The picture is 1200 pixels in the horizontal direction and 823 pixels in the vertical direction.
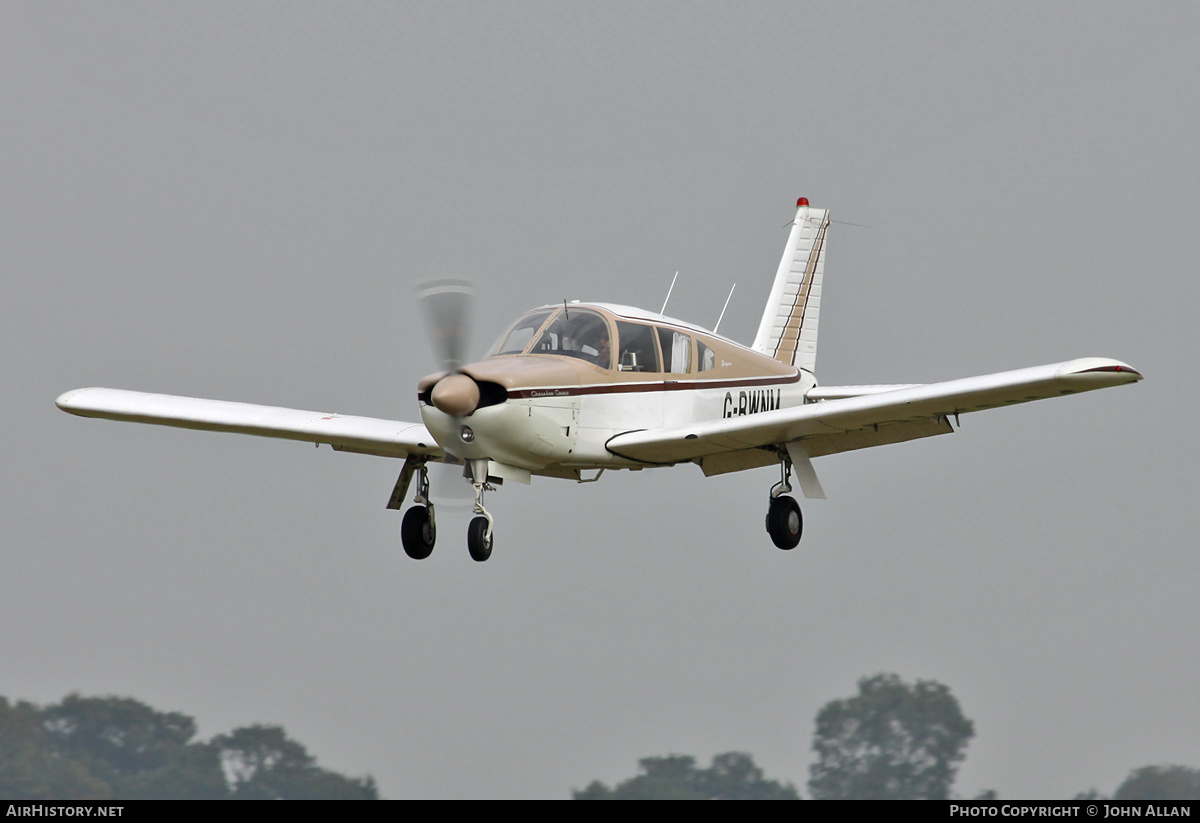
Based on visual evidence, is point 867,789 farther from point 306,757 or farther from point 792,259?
point 792,259

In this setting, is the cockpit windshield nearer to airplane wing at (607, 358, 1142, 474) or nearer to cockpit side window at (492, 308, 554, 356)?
cockpit side window at (492, 308, 554, 356)

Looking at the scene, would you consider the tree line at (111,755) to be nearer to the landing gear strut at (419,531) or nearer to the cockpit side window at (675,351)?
the landing gear strut at (419,531)

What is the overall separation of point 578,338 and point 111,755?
78.1 feet

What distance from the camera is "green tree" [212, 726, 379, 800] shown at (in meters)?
29.0

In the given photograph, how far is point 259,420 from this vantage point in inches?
727

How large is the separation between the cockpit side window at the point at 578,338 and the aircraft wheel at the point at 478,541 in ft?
7.92

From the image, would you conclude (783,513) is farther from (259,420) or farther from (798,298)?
(259,420)

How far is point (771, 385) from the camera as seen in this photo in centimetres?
2011

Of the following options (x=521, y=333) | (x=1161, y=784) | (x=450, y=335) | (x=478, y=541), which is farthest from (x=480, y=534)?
(x=1161, y=784)

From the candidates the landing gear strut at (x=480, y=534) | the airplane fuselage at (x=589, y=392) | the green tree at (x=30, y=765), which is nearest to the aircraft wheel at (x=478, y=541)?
the landing gear strut at (x=480, y=534)

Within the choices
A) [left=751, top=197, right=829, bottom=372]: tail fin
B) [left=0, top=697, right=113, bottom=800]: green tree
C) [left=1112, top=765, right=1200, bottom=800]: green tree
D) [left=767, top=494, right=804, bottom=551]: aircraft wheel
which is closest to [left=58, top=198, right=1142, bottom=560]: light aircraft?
[left=767, top=494, right=804, bottom=551]: aircraft wheel

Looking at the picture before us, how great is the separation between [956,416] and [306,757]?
18.3 metres

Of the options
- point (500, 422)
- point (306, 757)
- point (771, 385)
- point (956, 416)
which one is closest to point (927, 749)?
point (306, 757)
